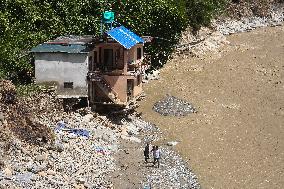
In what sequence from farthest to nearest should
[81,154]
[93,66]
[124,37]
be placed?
[124,37]
[93,66]
[81,154]

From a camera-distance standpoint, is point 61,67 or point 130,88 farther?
point 130,88

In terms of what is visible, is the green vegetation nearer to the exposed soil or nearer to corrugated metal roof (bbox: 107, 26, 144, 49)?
the exposed soil

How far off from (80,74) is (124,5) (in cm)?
1733

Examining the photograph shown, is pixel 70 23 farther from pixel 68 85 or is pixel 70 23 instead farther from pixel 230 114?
pixel 230 114

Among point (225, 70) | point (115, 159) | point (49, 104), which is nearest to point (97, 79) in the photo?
point (49, 104)

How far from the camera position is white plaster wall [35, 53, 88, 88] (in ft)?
148

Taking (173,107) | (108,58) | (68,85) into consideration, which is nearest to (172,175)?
(68,85)

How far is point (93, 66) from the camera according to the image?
47125 millimetres

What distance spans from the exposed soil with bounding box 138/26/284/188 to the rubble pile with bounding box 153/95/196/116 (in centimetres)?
65

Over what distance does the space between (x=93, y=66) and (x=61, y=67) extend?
3.11m

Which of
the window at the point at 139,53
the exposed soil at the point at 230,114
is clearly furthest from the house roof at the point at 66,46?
the exposed soil at the point at 230,114

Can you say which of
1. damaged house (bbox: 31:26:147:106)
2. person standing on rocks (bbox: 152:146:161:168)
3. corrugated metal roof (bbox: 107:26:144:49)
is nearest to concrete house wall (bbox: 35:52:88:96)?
→ damaged house (bbox: 31:26:147:106)

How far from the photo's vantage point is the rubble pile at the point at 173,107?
5100cm

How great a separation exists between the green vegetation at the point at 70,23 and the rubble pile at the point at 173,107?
33.6 feet
